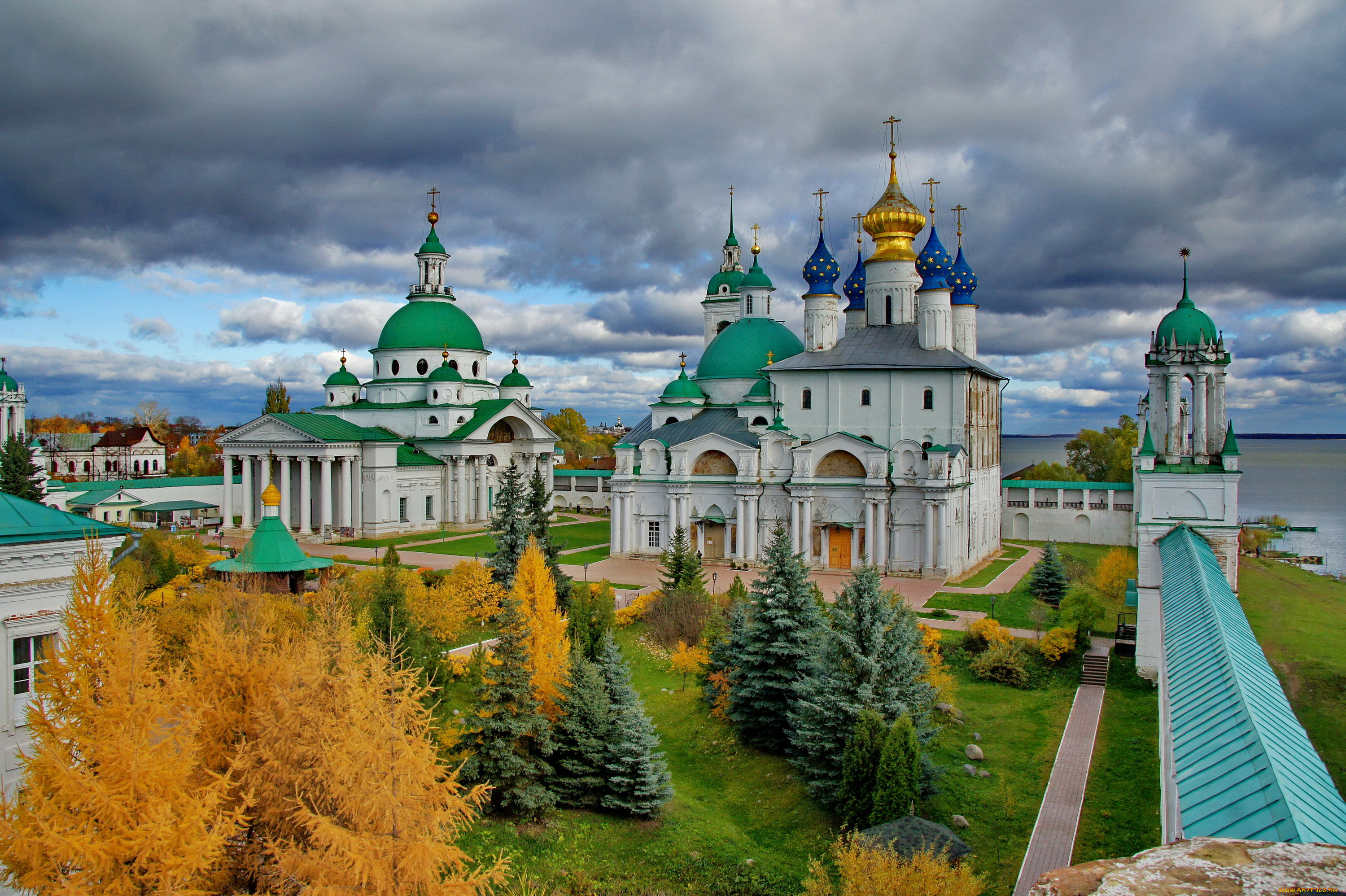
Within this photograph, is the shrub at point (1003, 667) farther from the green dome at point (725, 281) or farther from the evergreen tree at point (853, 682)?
the green dome at point (725, 281)

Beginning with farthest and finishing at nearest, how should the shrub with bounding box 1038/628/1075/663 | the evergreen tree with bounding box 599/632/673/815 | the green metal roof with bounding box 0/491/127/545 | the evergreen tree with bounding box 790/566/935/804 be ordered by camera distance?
1. the shrub with bounding box 1038/628/1075/663
2. the evergreen tree with bounding box 790/566/935/804
3. the evergreen tree with bounding box 599/632/673/815
4. the green metal roof with bounding box 0/491/127/545

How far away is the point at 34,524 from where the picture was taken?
10.5m

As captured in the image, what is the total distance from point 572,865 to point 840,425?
1063 inches

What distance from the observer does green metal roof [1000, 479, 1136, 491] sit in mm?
43909

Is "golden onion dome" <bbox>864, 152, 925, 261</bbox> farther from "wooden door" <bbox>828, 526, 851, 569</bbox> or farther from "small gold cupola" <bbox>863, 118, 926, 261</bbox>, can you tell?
"wooden door" <bbox>828, 526, 851, 569</bbox>

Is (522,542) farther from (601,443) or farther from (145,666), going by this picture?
(601,443)

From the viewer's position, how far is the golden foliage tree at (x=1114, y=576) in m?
27.7

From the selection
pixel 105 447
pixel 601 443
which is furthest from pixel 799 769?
pixel 601 443

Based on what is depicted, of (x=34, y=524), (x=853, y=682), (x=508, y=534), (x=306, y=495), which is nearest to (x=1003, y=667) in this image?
(x=853, y=682)

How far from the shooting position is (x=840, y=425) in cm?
3688

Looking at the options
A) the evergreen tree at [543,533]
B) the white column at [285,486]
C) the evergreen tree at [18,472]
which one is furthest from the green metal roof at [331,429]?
the evergreen tree at [543,533]

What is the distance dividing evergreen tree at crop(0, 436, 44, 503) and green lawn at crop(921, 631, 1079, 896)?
35.5 metres

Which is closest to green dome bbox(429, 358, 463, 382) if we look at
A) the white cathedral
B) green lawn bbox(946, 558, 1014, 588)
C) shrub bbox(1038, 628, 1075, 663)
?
the white cathedral

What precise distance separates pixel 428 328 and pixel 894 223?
26788mm
